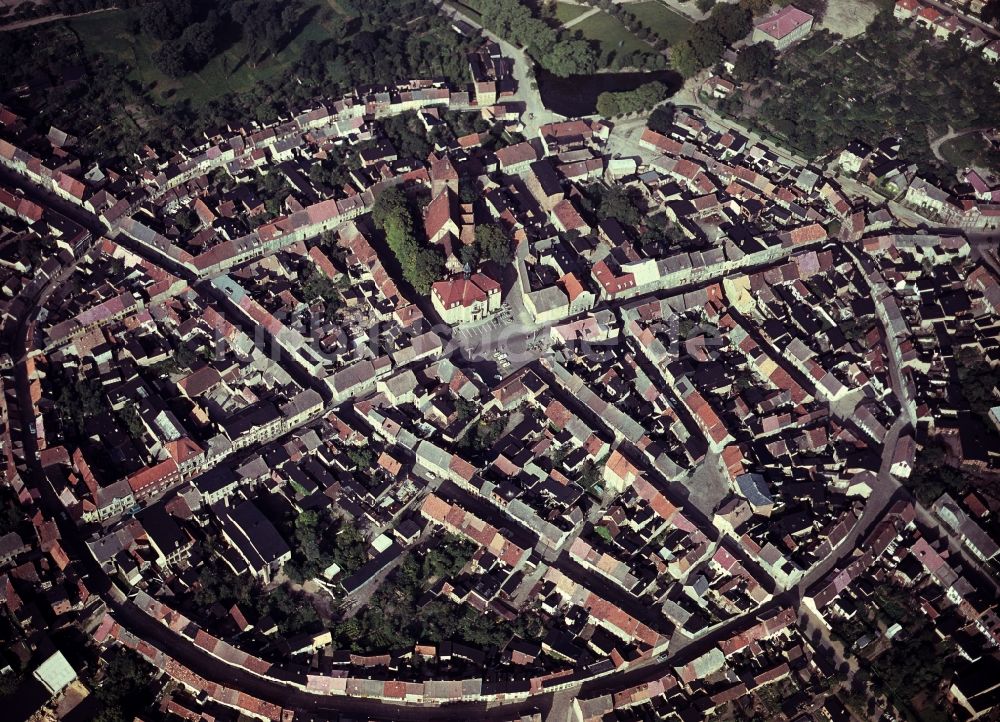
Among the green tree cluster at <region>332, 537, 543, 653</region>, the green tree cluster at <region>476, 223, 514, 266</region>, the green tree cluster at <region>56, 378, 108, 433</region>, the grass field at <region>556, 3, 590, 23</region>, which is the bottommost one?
the green tree cluster at <region>332, 537, 543, 653</region>

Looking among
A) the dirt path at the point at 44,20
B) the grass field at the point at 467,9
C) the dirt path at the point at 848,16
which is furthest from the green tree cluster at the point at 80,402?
the dirt path at the point at 848,16

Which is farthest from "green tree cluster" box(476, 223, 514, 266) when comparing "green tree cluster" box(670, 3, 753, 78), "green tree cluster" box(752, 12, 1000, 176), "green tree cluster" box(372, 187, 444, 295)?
"green tree cluster" box(670, 3, 753, 78)

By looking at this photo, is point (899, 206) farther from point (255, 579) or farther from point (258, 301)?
point (255, 579)

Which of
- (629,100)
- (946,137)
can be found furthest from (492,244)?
(946,137)

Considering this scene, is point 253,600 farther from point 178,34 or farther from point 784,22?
point 784,22

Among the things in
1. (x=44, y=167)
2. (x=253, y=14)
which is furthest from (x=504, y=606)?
(x=253, y=14)

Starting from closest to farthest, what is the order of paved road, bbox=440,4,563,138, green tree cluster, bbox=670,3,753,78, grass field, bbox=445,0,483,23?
paved road, bbox=440,4,563,138 < green tree cluster, bbox=670,3,753,78 < grass field, bbox=445,0,483,23

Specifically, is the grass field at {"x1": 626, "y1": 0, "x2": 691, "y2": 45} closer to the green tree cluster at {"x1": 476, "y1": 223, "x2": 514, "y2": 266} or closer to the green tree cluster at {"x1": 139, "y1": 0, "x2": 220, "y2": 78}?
the green tree cluster at {"x1": 476, "y1": 223, "x2": 514, "y2": 266}

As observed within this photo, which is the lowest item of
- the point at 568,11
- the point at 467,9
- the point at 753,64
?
the point at 753,64

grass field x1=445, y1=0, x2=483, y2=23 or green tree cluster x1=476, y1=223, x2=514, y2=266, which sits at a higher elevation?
grass field x1=445, y1=0, x2=483, y2=23
